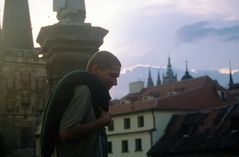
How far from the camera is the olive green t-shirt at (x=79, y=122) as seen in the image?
3.77 meters

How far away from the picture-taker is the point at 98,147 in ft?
13.0

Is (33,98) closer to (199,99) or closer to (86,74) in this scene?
(199,99)

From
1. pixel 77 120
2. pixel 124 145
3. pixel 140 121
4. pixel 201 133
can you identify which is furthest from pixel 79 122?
pixel 124 145

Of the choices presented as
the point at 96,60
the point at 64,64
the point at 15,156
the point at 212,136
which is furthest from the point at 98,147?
the point at 15,156

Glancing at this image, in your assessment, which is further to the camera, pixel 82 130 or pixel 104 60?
pixel 104 60

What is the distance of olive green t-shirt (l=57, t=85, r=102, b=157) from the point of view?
12.4 ft

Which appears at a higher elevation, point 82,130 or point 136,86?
point 82,130

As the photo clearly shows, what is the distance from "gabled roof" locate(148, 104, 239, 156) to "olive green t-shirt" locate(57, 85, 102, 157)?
3565 cm

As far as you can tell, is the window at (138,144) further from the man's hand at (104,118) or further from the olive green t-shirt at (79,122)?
the olive green t-shirt at (79,122)

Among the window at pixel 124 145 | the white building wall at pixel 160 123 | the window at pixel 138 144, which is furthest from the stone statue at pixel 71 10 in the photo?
the window at pixel 124 145

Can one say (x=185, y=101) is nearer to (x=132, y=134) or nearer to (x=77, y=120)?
(x=132, y=134)

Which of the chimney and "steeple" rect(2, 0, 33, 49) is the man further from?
the chimney

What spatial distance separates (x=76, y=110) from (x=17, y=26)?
59.5m

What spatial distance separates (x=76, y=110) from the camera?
3.78 m
